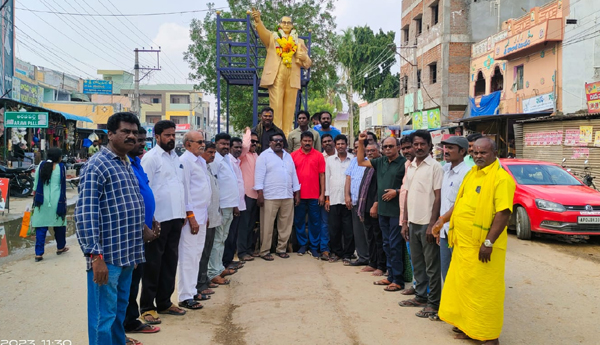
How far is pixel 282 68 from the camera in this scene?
9.56 meters

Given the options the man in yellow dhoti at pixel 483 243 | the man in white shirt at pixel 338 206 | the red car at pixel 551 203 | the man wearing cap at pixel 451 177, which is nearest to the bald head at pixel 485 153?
the man in yellow dhoti at pixel 483 243

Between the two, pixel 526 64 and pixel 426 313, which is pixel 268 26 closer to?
pixel 526 64

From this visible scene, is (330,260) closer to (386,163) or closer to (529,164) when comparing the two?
(386,163)

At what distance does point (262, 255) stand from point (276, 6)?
1622 cm

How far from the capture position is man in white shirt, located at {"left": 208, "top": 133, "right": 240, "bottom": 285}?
6145 millimetres

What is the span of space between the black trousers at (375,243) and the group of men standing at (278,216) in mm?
20

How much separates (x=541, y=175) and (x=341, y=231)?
5031 mm

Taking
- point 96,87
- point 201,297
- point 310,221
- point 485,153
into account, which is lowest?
point 201,297

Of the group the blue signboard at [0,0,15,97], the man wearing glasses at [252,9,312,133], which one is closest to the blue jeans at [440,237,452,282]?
the man wearing glasses at [252,9,312,133]

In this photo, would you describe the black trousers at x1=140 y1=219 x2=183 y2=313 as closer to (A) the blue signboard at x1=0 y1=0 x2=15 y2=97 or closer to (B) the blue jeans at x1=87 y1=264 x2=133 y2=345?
(B) the blue jeans at x1=87 y1=264 x2=133 y2=345

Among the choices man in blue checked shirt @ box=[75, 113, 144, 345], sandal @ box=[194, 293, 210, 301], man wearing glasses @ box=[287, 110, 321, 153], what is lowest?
sandal @ box=[194, 293, 210, 301]

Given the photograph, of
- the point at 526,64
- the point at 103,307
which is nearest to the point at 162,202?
the point at 103,307

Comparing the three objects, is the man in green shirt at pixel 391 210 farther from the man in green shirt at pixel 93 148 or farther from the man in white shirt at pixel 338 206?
the man in green shirt at pixel 93 148

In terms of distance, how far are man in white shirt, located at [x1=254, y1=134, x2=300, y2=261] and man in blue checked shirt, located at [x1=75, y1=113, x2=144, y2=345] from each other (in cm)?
403
